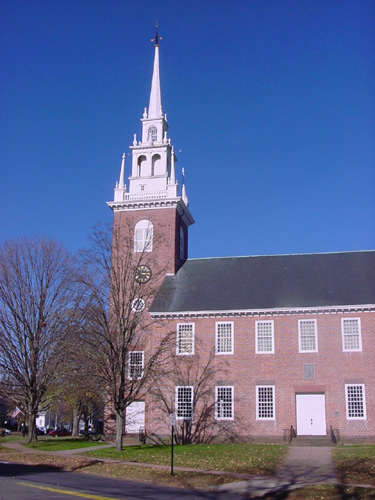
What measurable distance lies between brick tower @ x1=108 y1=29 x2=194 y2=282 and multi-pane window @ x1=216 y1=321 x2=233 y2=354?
6.23m

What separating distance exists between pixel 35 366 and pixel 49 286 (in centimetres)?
526

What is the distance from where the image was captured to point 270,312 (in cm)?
3253

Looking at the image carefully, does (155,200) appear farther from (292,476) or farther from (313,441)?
(292,476)

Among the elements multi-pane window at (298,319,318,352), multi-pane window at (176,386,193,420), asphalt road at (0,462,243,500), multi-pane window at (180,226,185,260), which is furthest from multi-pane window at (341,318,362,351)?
asphalt road at (0,462,243,500)

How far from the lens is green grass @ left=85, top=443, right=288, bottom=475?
19.6m

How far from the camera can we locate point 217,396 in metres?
32.1

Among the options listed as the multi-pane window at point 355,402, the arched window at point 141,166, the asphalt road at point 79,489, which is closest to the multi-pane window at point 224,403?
the multi-pane window at point 355,402

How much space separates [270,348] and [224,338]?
2.84 metres

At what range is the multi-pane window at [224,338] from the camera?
32.9m

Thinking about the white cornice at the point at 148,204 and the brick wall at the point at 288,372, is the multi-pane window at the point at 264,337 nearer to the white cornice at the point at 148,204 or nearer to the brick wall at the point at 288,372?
the brick wall at the point at 288,372

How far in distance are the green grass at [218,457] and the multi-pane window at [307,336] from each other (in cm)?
701

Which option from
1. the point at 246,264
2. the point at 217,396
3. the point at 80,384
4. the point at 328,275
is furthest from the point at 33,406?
the point at 328,275

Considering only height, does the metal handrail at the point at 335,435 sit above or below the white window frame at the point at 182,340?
below

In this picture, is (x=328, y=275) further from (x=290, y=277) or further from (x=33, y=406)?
(x=33, y=406)
